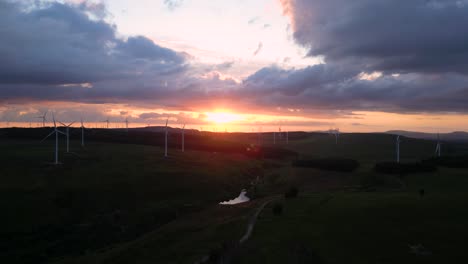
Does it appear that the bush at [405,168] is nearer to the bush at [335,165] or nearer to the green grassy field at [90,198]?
the bush at [335,165]

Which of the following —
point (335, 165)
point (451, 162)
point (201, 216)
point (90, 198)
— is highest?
point (451, 162)

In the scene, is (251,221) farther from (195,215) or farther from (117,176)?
(117,176)

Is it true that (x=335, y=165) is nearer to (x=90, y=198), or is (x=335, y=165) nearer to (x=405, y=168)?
(x=405, y=168)

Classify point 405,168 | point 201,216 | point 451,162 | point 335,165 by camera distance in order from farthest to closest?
point 335,165 < point 451,162 < point 405,168 < point 201,216

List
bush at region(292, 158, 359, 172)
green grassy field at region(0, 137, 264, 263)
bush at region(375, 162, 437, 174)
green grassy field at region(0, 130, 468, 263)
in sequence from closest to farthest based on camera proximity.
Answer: green grassy field at region(0, 130, 468, 263) < green grassy field at region(0, 137, 264, 263) < bush at region(375, 162, 437, 174) < bush at region(292, 158, 359, 172)

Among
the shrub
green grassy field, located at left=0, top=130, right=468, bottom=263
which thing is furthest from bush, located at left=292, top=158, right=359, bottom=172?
the shrub

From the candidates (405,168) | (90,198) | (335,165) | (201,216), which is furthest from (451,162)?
(90,198)

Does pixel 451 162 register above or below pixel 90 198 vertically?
above

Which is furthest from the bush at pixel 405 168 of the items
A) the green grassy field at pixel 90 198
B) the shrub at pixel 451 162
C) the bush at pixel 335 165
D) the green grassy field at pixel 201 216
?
the green grassy field at pixel 90 198

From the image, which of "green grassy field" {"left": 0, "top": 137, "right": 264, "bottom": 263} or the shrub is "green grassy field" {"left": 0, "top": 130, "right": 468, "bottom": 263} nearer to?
"green grassy field" {"left": 0, "top": 137, "right": 264, "bottom": 263}
